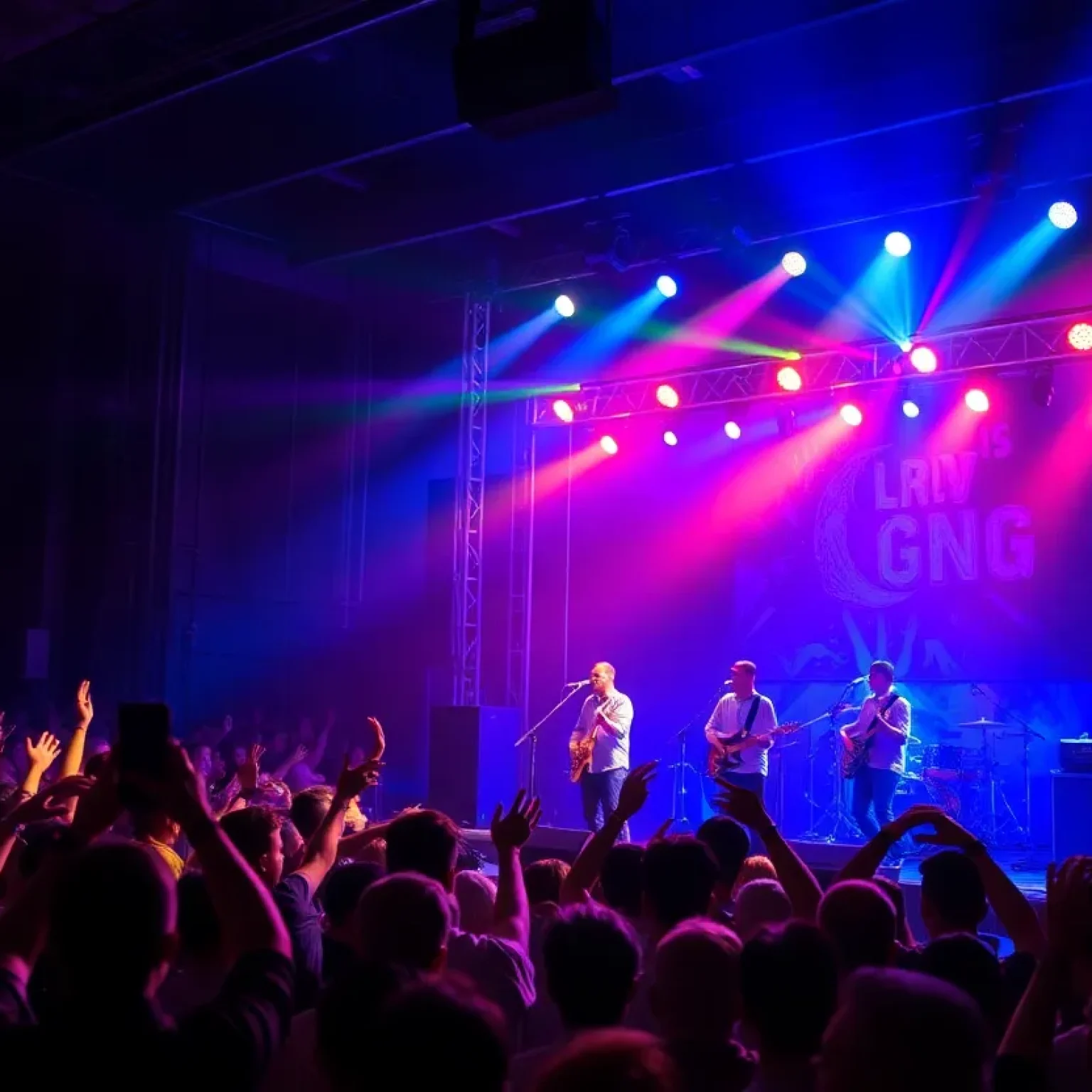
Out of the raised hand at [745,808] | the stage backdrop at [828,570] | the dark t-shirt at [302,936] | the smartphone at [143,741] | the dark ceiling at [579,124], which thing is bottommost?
the dark t-shirt at [302,936]

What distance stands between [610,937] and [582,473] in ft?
39.1

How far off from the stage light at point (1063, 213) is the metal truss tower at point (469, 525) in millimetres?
5632

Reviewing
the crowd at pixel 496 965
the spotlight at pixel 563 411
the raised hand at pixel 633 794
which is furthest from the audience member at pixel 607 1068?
the spotlight at pixel 563 411

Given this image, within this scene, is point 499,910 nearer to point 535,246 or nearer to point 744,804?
point 744,804

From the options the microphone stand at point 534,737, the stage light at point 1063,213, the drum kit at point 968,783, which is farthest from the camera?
the microphone stand at point 534,737

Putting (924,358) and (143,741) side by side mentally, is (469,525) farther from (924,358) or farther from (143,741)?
(143,741)

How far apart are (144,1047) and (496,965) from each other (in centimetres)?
170

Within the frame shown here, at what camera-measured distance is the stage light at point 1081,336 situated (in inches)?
397

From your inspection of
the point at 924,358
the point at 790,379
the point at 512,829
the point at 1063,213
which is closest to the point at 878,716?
the point at 924,358

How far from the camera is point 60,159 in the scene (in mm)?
11805

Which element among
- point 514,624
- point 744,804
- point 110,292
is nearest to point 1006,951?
point 744,804

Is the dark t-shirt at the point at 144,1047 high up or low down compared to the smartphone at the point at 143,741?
down

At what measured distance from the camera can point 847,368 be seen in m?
11.6

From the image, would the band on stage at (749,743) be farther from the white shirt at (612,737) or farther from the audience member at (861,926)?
the audience member at (861,926)
